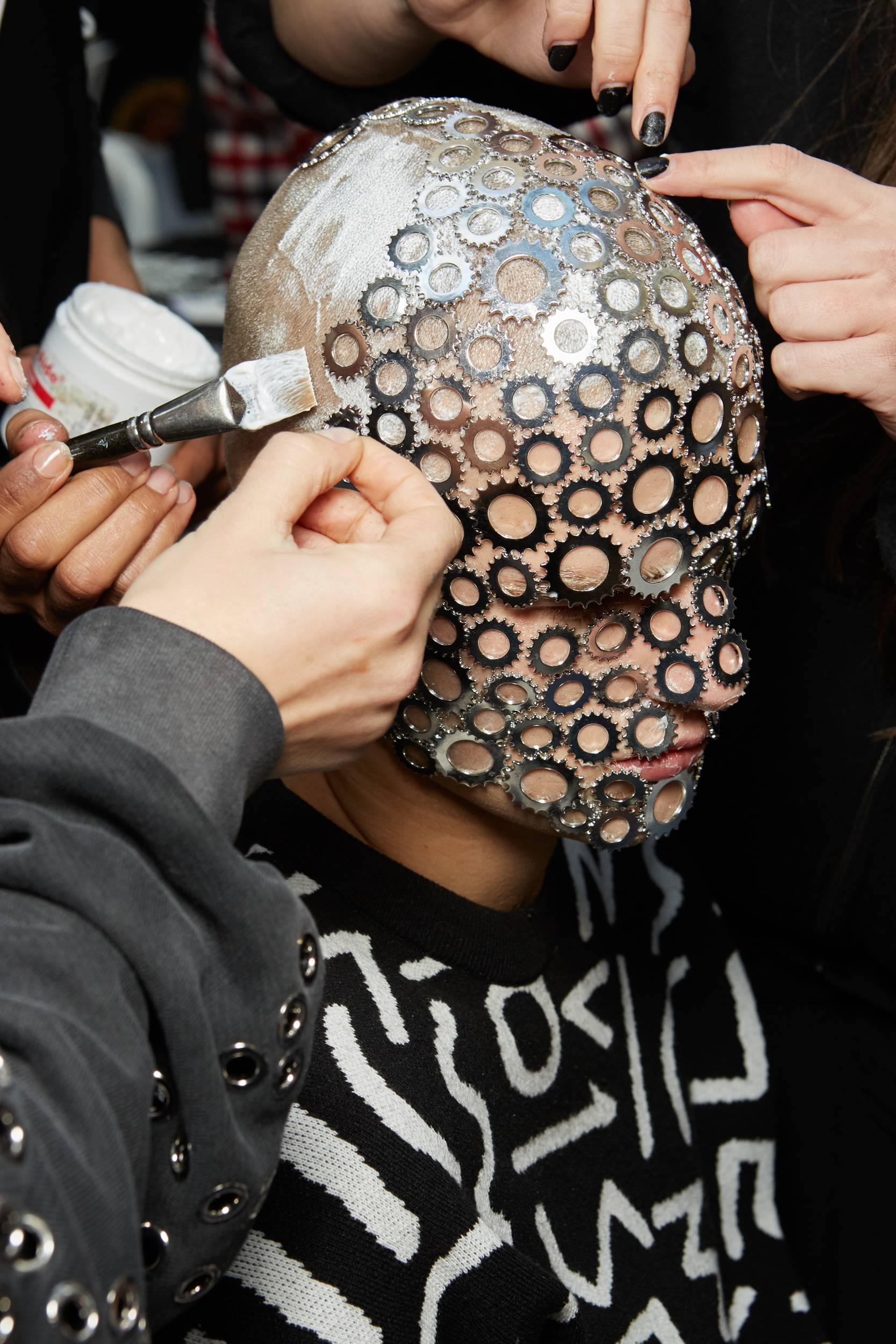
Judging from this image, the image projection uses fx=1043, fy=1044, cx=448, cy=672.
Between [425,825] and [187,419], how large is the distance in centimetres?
41

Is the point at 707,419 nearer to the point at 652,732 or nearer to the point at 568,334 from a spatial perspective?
the point at 568,334

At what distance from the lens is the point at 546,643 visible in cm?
77

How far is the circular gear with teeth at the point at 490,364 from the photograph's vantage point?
689mm

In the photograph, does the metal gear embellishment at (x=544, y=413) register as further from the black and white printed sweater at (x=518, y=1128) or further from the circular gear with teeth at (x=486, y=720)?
the black and white printed sweater at (x=518, y=1128)

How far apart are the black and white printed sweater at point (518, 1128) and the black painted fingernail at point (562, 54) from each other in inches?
26.0

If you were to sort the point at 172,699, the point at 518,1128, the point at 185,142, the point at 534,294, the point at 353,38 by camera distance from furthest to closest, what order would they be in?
the point at 185,142 → the point at 353,38 → the point at 518,1128 → the point at 534,294 → the point at 172,699

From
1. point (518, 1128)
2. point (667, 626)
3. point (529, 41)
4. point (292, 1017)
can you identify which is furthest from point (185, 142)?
point (292, 1017)

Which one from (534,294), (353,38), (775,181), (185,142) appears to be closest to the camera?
(534,294)

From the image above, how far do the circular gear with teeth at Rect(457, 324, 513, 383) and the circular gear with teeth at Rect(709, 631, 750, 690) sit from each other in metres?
0.27

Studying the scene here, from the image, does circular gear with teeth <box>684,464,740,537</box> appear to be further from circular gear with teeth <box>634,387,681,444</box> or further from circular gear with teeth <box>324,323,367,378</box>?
circular gear with teeth <box>324,323,367,378</box>

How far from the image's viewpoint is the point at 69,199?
1.21 m

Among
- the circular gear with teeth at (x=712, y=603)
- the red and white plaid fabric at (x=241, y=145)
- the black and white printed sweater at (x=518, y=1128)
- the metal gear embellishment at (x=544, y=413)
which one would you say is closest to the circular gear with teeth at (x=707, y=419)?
the metal gear embellishment at (x=544, y=413)

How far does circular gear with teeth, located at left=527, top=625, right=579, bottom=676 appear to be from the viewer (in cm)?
77

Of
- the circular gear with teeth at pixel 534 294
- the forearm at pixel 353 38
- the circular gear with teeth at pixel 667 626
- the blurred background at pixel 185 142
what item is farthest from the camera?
the blurred background at pixel 185 142
